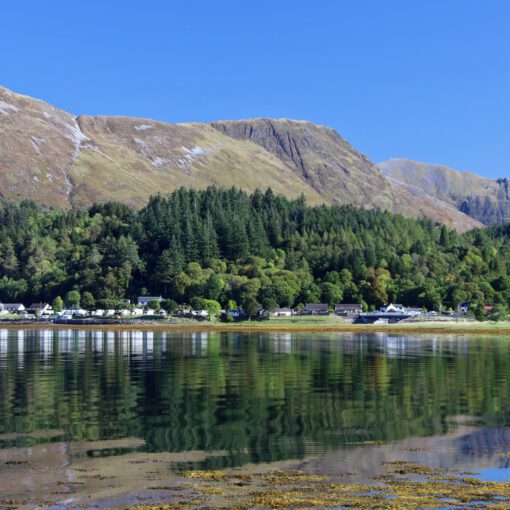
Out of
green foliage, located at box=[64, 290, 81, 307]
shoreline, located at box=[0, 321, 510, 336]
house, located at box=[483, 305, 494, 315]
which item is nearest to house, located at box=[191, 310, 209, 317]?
shoreline, located at box=[0, 321, 510, 336]

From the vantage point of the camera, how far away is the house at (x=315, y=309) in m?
185

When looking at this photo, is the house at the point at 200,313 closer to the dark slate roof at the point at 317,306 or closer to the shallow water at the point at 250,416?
the dark slate roof at the point at 317,306

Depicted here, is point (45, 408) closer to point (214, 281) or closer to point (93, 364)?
point (93, 364)

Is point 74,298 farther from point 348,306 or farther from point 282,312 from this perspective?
point 348,306

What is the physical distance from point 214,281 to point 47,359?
115170 mm

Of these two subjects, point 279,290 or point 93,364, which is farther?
point 279,290

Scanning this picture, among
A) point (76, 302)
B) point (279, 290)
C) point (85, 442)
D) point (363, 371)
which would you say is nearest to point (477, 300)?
point (279, 290)

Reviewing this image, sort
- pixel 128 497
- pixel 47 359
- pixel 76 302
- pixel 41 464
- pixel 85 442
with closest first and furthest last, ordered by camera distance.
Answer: pixel 128 497, pixel 41 464, pixel 85 442, pixel 47 359, pixel 76 302

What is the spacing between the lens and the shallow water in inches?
1051

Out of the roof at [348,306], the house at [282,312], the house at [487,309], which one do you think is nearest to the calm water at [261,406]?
the house at [487,309]

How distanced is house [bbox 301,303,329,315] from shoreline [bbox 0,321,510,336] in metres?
15.5

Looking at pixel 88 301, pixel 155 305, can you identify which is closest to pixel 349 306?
pixel 155 305

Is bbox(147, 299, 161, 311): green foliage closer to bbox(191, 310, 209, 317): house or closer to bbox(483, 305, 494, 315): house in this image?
bbox(191, 310, 209, 317): house

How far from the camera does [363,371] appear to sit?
59.7 meters
